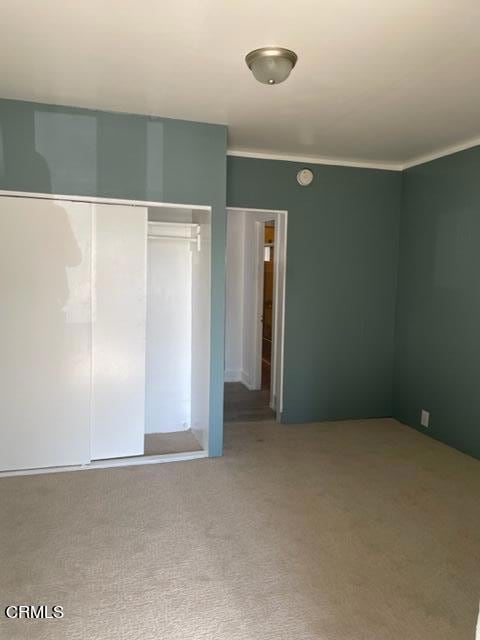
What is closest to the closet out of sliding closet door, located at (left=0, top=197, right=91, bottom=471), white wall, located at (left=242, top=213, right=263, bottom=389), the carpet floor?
sliding closet door, located at (left=0, top=197, right=91, bottom=471)

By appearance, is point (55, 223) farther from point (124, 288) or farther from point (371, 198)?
point (371, 198)

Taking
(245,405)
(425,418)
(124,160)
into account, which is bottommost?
(245,405)

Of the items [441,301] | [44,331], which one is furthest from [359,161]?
[44,331]

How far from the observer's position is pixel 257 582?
8.07 feet

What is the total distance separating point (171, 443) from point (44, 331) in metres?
1.48

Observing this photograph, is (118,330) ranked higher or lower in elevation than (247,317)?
higher

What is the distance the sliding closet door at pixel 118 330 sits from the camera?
12.4ft

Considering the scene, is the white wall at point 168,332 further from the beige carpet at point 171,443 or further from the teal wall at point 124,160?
the teal wall at point 124,160

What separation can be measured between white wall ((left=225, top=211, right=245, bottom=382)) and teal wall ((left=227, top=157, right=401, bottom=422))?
2022 mm

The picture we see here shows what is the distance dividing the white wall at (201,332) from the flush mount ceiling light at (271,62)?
4.83ft

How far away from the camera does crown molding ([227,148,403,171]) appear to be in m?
4.68

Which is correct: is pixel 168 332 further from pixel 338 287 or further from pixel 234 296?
pixel 234 296

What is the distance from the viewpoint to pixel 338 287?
5094 millimetres

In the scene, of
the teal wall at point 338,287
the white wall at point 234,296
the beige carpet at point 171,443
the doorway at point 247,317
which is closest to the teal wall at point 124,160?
the beige carpet at point 171,443
